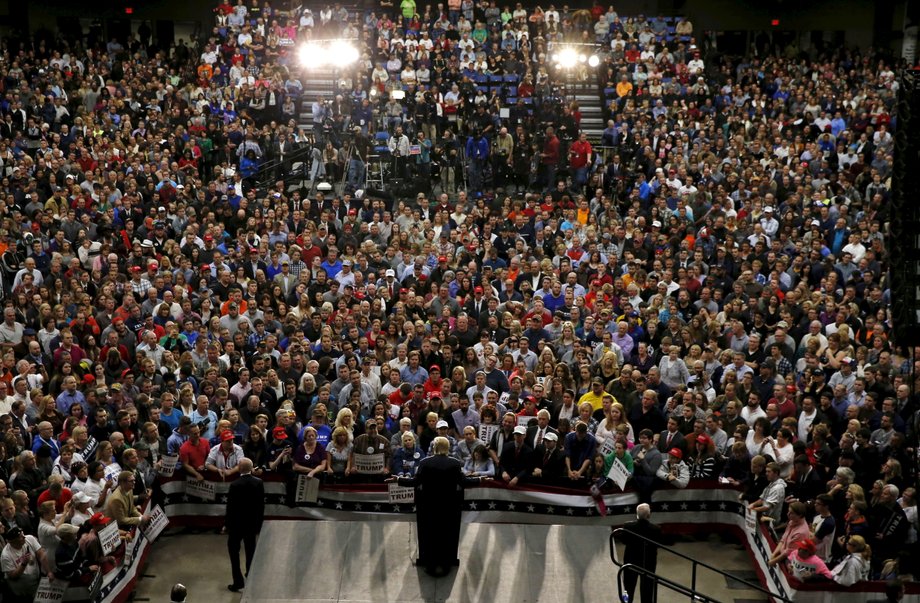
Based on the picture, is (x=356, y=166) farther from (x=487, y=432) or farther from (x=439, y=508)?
(x=439, y=508)

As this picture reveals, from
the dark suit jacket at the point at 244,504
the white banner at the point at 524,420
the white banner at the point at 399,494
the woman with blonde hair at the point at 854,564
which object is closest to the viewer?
the woman with blonde hair at the point at 854,564

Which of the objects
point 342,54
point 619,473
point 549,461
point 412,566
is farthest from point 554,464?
point 342,54

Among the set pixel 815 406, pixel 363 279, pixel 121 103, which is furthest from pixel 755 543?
pixel 121 103

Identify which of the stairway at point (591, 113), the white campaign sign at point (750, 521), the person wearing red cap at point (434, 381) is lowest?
the white campaign sign at point (750, 521)

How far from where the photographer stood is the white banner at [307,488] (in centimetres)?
1366

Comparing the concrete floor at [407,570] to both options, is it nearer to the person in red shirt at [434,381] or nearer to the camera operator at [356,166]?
the person in red shirt at [434,381]

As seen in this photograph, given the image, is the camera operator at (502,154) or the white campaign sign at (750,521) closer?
the white campaign sign at (750,521)

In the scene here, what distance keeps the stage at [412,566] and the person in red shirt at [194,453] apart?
1.78 metres

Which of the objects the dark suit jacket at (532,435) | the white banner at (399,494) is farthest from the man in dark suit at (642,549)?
the white banner at (399,494)

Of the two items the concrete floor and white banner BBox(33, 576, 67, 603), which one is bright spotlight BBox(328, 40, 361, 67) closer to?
the concrete floor

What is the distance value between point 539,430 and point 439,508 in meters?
2.85

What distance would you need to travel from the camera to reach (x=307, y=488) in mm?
13672

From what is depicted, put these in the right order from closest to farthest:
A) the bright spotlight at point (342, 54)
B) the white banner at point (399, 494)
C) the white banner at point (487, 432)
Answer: the white banner at point (399, 494), the white banner at point (487, 432), the bright spotlight at point (342, 54)

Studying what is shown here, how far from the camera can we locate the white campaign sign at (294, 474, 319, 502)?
13.7 m
